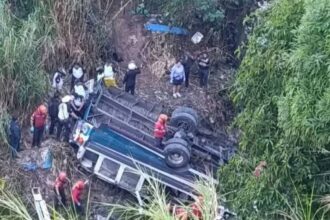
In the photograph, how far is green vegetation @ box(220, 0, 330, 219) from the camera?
9.00m

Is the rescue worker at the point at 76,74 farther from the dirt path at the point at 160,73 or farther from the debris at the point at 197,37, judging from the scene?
the debris at the point at 197,37

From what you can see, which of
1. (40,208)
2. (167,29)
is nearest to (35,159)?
(40,208)

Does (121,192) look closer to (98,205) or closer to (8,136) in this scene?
(98,205)

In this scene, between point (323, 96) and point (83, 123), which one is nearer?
Result: point (323, 96)

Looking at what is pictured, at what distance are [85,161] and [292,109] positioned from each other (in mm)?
4932

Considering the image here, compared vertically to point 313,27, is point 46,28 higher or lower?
lower

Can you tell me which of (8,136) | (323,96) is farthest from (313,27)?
(8,136)

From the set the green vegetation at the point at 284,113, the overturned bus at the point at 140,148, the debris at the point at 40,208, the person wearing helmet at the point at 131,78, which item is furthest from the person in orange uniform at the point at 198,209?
the person wearing helmet at the point at 131,78

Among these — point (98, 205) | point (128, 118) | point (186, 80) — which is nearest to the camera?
point (98, 205)

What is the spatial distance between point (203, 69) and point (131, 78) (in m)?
1.60

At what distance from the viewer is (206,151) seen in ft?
44.0

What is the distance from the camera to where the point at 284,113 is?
373 inches

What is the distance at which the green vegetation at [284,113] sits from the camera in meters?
9.00

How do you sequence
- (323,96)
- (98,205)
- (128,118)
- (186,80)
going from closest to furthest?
1. (323,96)
2. (98,205)
3. (128,118)
4. (186,80)
